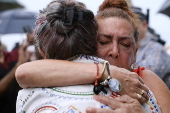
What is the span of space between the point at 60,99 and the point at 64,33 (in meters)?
0.34

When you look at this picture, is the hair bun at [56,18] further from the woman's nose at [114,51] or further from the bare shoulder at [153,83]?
the bare shoulder at [153,83]

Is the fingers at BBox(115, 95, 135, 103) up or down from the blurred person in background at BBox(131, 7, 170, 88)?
up

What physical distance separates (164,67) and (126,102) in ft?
7.39

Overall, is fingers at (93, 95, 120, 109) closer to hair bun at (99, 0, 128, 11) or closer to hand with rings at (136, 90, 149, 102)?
hand with rings at (136, 90, 149, 102)

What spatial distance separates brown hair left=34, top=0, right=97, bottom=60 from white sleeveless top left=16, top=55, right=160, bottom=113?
19cm

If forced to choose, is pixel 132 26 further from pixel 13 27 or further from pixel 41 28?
pixel 13 27

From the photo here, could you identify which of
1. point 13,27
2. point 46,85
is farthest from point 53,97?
point 13,27

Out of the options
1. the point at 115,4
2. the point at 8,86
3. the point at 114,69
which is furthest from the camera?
the point at 8,86

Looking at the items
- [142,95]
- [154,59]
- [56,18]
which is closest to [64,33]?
[56,18]

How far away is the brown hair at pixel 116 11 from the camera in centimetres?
221

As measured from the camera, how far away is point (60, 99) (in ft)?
5.78

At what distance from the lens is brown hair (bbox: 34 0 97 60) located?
182cm

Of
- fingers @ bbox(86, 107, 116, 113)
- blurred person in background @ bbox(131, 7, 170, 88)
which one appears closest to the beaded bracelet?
fingers @ bbox(86, 107, 116, 113)

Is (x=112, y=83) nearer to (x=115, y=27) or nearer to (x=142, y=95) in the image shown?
(x=142, y=95)
